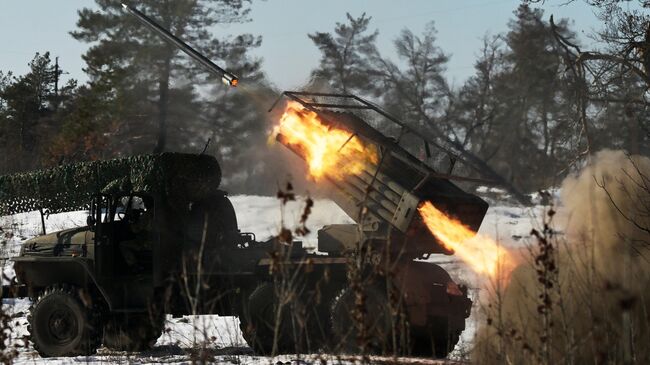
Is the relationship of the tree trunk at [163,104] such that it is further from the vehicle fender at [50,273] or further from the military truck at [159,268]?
the vehicle fender at [50,273]

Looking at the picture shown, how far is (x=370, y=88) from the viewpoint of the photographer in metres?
48.3

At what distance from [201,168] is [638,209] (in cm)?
697

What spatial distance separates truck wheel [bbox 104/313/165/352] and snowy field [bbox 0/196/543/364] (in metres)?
0.25

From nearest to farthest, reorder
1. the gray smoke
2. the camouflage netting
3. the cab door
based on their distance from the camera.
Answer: the gray smoke, the camouflage netting, the cab door

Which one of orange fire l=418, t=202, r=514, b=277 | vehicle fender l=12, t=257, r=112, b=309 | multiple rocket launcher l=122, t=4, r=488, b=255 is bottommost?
vehicle fender l=12, t=257, r=112, b=309

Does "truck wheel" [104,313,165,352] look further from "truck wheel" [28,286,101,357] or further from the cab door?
the cab door

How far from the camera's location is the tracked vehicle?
1262 centimetres

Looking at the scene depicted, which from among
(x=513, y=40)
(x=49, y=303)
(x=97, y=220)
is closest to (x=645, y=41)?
(x=97, y=220)

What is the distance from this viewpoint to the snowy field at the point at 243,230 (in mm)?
12938

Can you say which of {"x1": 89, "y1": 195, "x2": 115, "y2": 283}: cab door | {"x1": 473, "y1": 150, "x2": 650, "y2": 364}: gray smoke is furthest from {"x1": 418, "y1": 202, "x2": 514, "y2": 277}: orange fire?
{"x1": 89, "y1": 195, "x2": 115, "y2": 283}: cab door

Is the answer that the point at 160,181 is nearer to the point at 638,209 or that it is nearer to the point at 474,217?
the point at 474,217

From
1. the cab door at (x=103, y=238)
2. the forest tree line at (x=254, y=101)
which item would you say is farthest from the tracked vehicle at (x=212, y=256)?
the forest tree line at (x=254, y=101)

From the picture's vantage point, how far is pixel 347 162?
13.1 metres

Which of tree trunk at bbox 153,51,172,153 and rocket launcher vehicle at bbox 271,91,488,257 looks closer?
rocket launcher vehicle at bbox 271,91,488,257
